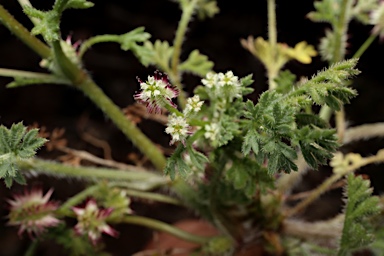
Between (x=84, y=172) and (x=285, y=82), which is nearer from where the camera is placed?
(x=285, y=82)

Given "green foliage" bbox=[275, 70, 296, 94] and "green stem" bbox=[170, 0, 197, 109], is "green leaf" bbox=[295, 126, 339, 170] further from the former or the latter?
"green stem" bbox=[170, 0, 197, 109]

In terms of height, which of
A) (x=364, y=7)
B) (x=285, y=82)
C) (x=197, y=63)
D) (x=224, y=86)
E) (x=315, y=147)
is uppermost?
(x=364, y=7)

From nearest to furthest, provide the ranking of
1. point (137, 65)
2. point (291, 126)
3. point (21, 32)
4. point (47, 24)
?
1. point (291, 126)
2. point (47, 24)
3. point (21, 32)
4. point (137, 65)

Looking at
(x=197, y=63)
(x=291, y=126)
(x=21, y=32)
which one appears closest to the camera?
(x=291, y=126)

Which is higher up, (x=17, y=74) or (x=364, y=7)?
(x=364, y=7)

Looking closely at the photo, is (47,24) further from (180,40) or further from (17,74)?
(180,40)

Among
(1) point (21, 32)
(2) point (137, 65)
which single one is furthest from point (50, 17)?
(2) point (137, 65)

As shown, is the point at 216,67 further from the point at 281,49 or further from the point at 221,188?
the point at 221,188

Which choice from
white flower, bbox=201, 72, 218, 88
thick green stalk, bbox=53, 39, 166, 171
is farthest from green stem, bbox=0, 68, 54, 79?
white flower, bbox=201, 72, 218, 88
